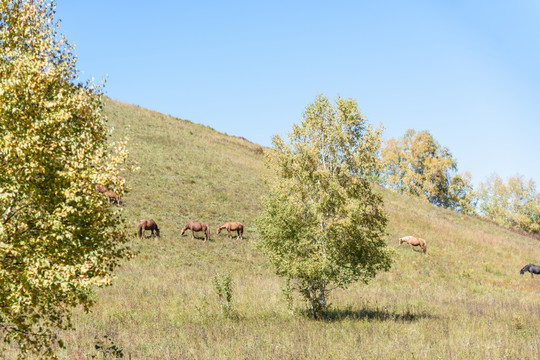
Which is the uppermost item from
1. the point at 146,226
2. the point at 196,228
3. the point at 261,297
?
the point at 196,228

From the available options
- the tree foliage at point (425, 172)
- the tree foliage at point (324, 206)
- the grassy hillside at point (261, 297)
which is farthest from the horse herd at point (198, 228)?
the tree foliage at point (425, 172)

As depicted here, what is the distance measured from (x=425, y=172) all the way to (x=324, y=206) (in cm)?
7454

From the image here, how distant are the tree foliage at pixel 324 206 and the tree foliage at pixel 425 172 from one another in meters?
70.1

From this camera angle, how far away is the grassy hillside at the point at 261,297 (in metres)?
12.7

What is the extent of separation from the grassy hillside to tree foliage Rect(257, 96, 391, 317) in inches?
56.4

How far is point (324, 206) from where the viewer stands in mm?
16797

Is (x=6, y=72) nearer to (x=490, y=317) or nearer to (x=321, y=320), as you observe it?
(x=321, y=320)

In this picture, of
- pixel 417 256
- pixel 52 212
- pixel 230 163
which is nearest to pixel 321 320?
pixel 52 212

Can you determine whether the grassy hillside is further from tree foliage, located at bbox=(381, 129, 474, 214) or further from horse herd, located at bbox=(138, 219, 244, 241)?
tree foliage, located at bbox=(381, 129, 474, 214)

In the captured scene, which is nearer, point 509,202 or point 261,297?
point 261,297

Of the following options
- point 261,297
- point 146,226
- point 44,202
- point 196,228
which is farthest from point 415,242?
point 44,202

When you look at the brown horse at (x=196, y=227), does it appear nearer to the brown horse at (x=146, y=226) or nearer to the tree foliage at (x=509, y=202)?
the brown horse at (x=146, y=226)

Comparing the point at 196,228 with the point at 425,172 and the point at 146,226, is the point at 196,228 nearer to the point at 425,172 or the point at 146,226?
the point at 146,226

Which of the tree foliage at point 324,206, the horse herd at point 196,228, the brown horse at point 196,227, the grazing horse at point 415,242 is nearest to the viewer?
the tree foliage at point 324,206
